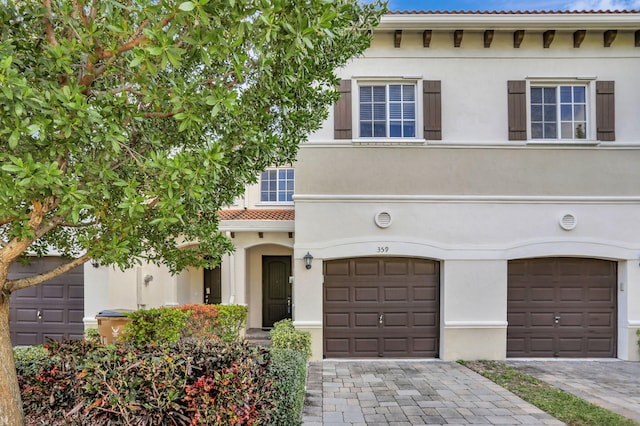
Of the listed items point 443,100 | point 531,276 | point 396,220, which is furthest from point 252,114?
point 531,276

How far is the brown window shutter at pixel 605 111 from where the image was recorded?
898cm

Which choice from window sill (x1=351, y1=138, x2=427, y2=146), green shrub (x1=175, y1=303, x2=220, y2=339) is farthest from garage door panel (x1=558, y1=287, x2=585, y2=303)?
green shrub (x1=175, y1=303, x2=220, y2=339)

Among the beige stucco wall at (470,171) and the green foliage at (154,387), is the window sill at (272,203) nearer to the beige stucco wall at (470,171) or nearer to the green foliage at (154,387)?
the beige stucco wall at (470,171)

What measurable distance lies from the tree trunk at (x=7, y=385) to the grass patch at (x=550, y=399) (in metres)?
7.02

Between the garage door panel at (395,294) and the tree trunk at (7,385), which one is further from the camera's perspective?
the garage door panel at (395,294)

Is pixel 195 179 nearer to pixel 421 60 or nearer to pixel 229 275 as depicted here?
pixel 421 60

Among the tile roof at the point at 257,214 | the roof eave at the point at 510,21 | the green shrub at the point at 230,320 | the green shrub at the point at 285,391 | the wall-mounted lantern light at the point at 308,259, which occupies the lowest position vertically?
the green shrub at the point at 230,320

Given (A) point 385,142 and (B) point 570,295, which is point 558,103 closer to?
(A) point 385,142

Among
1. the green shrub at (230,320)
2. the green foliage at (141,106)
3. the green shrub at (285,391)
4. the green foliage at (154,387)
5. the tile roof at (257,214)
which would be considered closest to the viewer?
the green foliage at (141,106)

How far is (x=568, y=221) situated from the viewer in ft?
29.2

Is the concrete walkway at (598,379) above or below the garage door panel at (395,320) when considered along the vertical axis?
below

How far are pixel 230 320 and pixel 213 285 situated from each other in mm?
3855

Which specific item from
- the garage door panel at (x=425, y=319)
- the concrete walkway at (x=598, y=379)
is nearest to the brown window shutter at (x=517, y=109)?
the garage door panel at (x=425, y=319)

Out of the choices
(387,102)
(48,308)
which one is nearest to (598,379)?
(387,102)
